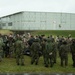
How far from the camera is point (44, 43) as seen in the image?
28.2 m

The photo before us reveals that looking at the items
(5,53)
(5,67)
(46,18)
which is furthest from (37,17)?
(5,67)

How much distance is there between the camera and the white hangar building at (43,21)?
77.2 m

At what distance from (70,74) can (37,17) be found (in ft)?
Result: 183

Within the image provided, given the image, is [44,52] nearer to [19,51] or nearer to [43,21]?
[19,51]

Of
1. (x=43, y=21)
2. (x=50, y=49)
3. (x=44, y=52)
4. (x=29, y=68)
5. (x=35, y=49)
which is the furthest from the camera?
(x=43, y=21)

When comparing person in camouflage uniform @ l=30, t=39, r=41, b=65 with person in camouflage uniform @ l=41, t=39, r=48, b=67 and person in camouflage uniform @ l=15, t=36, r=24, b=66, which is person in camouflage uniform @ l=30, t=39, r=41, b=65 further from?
person in camouflage uniform @ l=15, t=36, r=24, b=66

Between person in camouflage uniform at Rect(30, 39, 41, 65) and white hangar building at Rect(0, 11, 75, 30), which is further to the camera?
white hangar building at Rect(0, 11, 75, 30)

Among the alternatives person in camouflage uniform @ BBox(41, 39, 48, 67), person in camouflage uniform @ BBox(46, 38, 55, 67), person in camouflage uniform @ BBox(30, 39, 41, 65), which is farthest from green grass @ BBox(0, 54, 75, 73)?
person in camouflage uniform @ BBox(46, 38, 55, 67)

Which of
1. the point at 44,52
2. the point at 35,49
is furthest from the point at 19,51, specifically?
the point at 44,52

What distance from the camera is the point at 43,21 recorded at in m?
79.6

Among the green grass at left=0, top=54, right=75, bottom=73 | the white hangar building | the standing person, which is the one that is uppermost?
the white hangar building

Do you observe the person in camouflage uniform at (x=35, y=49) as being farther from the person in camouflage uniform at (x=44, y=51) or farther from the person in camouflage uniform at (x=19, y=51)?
the person in camouflage uniform at (x=19, y=51)

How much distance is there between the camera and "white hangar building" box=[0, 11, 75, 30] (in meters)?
77.2

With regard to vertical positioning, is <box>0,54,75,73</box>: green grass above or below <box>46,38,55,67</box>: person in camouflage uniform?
below
